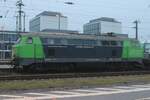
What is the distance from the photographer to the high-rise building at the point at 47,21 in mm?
77512

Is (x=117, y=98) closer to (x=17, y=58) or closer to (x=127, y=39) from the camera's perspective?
(x=17, y=58)

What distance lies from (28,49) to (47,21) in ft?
181

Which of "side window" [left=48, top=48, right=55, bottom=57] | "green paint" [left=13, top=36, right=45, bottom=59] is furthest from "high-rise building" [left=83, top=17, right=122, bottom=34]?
"green paint" [left=13, top=36, right=45, bottom=59]

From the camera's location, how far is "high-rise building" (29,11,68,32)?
77.5 metres

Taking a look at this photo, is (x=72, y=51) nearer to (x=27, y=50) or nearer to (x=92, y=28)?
(x=27, y=50)

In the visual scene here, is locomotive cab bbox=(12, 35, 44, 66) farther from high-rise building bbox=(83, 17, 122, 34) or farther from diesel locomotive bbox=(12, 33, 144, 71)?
high-rise building bbox=(83, 17, 122, 34)

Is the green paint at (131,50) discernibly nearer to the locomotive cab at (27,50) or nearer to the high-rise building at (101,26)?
the locomotive cab at (27,50)

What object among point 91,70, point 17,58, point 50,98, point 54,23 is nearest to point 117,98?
point 50,98

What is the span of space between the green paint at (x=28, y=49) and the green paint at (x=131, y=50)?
9191mm

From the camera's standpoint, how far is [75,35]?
105 ft

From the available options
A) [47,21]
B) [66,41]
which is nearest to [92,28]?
[47,21]

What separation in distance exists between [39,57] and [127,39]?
33.4 feet

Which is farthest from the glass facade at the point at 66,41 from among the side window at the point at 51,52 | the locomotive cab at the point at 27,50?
the locomotive cab at the point at 27,50

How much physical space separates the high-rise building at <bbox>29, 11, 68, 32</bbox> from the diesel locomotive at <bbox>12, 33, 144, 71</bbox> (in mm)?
41306
